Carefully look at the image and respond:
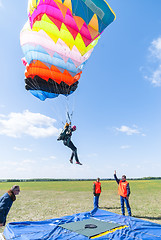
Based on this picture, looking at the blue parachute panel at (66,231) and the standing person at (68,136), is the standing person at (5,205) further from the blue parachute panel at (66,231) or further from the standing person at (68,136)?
the standing person at (68,136)

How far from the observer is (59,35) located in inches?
322

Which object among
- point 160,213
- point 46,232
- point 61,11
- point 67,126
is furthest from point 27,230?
point 61,11

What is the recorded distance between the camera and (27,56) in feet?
29.6

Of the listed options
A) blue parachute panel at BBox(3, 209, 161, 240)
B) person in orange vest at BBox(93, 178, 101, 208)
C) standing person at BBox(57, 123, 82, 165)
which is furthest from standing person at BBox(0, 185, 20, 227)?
person in orange vest at BBox(93, 178, 101, 208)

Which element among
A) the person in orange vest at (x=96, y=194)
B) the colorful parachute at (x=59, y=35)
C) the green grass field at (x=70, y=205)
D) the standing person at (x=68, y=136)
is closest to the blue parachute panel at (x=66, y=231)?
the green grass field at (x=70, y=205)

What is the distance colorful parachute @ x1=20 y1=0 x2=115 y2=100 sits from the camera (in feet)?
25.7

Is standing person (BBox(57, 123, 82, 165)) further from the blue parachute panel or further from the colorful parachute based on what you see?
the blue parachute panel

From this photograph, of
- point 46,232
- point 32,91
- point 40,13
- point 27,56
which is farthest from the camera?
point 32,91

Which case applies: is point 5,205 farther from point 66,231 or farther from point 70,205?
point 70,205

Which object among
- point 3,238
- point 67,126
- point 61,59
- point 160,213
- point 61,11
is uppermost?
point 61,11

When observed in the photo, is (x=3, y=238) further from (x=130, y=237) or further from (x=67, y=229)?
(x=130, y=237)

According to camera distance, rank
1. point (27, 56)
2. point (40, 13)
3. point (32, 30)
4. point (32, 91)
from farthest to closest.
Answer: point (32, 91)
point (27, 56)
point (32, 30)
point (40, 13)

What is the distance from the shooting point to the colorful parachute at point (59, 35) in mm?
7848

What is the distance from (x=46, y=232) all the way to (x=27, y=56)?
783 cm
